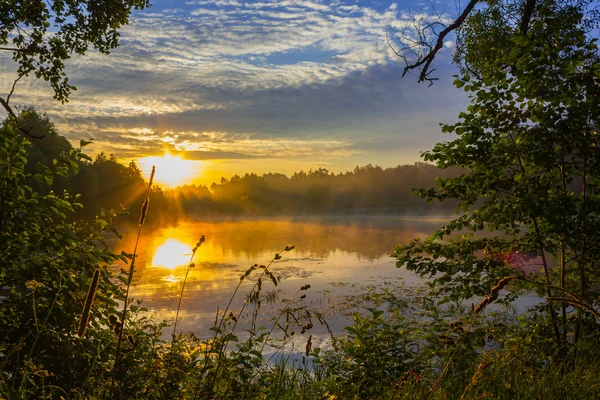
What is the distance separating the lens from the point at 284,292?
1758cm

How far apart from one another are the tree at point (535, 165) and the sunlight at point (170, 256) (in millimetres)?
21970

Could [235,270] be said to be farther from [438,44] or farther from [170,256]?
[438,44]

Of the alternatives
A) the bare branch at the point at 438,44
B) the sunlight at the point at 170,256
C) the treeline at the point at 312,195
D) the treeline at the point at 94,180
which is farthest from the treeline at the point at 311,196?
the bare branch at the point at 438,44

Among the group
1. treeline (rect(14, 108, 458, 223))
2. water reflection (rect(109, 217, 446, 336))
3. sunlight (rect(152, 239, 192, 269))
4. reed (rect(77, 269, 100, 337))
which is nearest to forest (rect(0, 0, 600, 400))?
reed (rect(77, 269, 100, 337))

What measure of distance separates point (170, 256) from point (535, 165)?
27.8 meters

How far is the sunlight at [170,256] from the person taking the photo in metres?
26.5

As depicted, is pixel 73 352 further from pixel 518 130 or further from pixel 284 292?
pixel 284 292

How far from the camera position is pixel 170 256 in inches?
1194

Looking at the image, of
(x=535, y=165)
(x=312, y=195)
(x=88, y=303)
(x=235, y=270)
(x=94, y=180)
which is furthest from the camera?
(x=312, y=195)

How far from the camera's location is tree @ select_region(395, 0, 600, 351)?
5.35 meters

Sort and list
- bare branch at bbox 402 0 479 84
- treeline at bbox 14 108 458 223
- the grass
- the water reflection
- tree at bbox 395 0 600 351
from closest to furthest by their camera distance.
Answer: the grass → tree at bbox 395 0 600 351 → bare branch at bbox 402 0 479 84 → the water reflection → treeline at bbox 14 108 458 223

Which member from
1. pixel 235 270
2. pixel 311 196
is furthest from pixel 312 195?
pixel 235 270

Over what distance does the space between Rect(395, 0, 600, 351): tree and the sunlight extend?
72.1ft

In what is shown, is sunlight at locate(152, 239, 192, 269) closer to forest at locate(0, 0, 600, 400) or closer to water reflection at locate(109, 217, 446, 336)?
water reflection at locate(109, 217, 446, 336)
